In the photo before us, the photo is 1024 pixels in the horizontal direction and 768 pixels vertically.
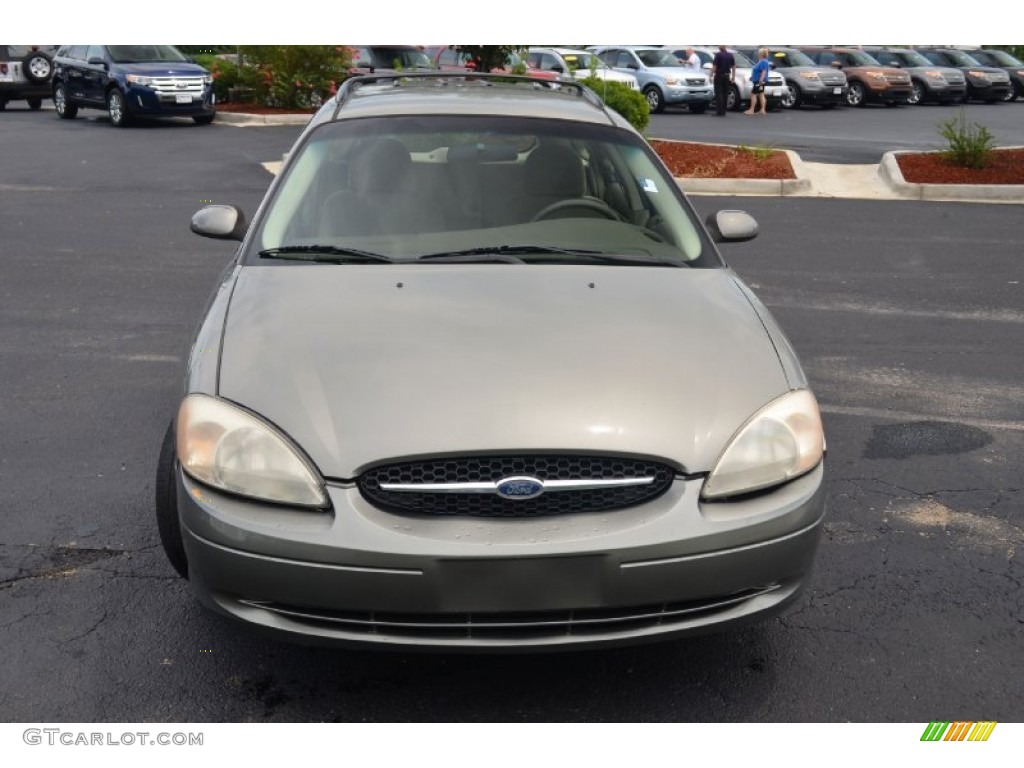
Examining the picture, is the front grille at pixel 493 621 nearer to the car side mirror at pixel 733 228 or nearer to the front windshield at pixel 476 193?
the front windshield at pixel 476 193

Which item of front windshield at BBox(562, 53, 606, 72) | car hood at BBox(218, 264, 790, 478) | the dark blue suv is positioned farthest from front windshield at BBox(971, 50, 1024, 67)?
car hood at BBox(218, 264, 790, 478)

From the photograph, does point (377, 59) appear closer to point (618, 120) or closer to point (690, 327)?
point (618, 120)

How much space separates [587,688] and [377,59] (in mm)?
24620

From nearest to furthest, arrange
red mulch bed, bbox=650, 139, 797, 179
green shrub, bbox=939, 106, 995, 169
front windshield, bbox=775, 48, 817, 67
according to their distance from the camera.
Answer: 1. red mulch bed, bbox=650, 139, 797, 179
2. green shrub, bbox=939, 106, 995, 169
3. front windshield, bbox=775, 48, 817, 67

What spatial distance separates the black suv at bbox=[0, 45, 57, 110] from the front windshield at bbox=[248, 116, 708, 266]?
84.2 ft

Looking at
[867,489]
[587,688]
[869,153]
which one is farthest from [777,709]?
[869,153]

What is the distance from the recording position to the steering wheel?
488 centimetres

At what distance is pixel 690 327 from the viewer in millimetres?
3859

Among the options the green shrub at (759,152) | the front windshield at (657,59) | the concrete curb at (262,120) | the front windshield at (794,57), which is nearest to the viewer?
the green shrub at (759,152)

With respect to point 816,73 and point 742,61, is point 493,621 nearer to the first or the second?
point 742,61

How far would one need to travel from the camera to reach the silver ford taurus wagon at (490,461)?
10.4ft

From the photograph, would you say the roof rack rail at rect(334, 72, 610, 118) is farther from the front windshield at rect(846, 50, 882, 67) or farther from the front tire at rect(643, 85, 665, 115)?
the front windshield at rect(846, 50, 882, 67)

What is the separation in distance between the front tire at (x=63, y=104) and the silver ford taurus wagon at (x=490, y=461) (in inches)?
894
